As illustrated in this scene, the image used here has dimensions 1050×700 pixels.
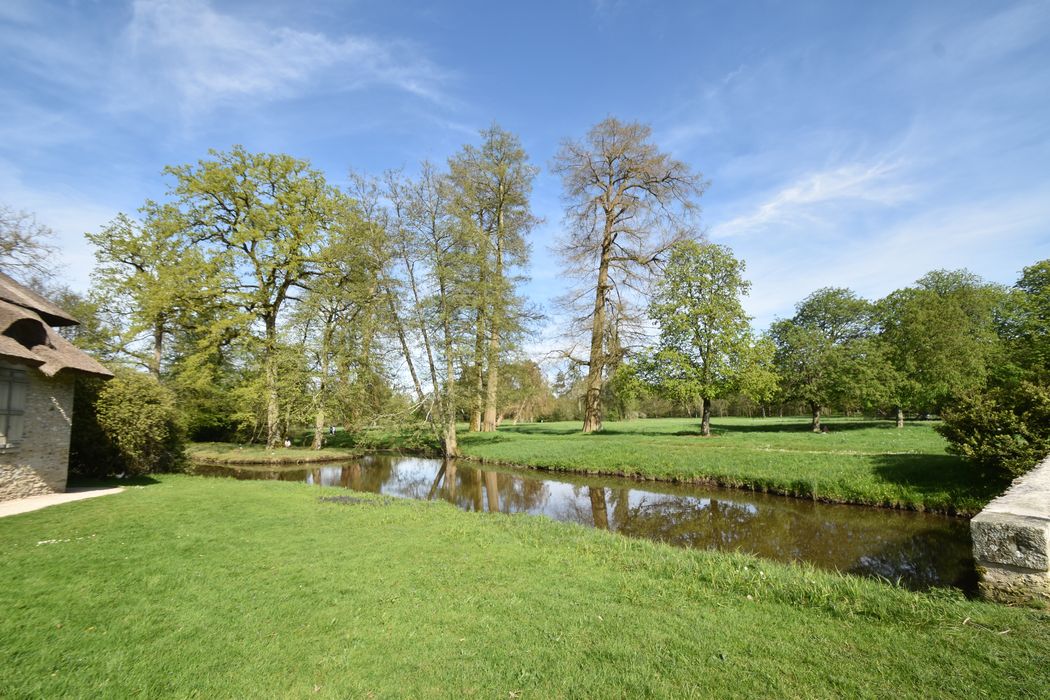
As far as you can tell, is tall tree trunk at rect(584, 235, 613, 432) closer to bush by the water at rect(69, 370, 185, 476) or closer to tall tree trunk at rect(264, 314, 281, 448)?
tall tree trunk at rect(264, 314, 281, 448)

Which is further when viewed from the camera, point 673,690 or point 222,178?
point 222,178

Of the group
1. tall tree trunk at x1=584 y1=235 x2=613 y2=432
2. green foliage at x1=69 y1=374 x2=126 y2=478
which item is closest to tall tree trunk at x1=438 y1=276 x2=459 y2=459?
tall tree trunk at x1=584 y1=235 x2=613 y2=432

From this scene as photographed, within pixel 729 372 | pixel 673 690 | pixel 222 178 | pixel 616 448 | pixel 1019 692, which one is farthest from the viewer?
pixel 222 178

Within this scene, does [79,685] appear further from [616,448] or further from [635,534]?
[616,448]

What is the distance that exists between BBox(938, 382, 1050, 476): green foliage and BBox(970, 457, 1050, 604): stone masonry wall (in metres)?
6.82

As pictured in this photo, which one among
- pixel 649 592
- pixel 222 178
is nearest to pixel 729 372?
pixel 649 592

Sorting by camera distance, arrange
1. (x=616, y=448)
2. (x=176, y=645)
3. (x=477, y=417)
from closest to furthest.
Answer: (x=176, y=645) → (x=616, y=448) → (x=477, y=417)

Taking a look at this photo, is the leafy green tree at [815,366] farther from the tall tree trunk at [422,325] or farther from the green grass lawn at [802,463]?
the tall tree trunk at [422,325]

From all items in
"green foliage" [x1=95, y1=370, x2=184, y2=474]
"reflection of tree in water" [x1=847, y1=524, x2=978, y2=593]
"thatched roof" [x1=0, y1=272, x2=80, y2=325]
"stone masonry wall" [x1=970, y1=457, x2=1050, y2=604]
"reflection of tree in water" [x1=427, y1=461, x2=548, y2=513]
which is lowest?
"reflection of tree in water" [x1=427, y1=461, x2=548, y2=513]

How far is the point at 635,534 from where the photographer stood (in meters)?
9.97

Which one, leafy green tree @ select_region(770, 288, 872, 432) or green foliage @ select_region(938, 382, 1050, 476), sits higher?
leafy green tree @ select_region(770, 288, 872, 432)

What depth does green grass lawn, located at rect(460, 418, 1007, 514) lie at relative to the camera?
430 inches

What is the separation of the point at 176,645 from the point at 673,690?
13.9 ft

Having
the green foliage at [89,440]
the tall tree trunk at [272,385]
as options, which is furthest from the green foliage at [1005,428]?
the tall tree trunk at [272,385]
